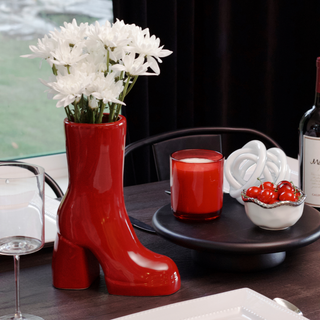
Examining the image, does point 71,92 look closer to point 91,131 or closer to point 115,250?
point 91,131

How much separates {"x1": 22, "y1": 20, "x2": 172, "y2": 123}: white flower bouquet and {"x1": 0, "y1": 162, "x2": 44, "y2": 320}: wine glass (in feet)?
0.38

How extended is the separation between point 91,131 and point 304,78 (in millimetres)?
1949

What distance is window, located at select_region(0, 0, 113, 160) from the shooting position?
1.93 m

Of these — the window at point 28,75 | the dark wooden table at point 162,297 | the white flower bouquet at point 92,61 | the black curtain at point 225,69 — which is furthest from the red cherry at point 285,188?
the window at point 28,75

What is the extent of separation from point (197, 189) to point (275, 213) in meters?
0.13

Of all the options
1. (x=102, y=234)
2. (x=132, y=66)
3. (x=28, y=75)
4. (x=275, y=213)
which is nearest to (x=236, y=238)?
(x=275, y=213)

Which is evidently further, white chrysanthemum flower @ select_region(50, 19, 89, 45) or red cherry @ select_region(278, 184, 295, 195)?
red cherry @ select_region(278, 184, 295, 195)

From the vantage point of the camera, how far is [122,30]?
60 centimetres

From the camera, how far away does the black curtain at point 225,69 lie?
194cm

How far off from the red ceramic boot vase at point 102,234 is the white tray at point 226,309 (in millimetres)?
75

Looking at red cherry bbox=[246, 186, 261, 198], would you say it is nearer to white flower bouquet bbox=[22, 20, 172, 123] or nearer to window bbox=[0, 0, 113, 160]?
white flower bouquet bbox=[22, 20, 172, 123]

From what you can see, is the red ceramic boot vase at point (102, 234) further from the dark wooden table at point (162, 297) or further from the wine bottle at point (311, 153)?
the wine bottle at point (311, 153)

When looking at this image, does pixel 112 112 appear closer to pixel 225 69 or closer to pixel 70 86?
pixel 70 86

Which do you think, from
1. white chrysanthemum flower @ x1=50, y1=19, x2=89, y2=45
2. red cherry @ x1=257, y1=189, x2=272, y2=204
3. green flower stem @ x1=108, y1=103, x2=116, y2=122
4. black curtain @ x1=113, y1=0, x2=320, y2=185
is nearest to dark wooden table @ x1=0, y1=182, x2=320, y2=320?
red cherry @ x1=257, y1=189, x2=272, y2=204
